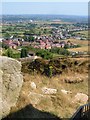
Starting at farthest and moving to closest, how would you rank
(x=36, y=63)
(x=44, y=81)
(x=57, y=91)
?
(x=36, y=63), (x=44, y=81), (x=57, y=91)

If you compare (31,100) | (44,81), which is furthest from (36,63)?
(31,100)

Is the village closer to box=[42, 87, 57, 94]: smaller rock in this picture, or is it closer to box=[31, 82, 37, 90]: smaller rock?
box=[31, 82, 37, 90]: smaller rock

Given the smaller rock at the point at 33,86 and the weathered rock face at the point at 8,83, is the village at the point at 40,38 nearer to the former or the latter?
the smaller rock at the point at 33,86

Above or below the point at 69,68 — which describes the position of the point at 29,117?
below

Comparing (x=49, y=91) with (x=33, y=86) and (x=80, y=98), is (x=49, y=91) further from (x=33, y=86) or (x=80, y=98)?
(x=80, y=98)

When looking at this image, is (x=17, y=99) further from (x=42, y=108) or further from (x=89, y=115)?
(x=89, y=115)

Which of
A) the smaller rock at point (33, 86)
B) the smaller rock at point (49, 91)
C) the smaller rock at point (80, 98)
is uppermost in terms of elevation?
the smaller rock at point (33, 86)

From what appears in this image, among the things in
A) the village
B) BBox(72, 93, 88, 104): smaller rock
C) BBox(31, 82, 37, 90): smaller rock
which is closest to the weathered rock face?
BBox(31, 82, 37, 90): smaller rock

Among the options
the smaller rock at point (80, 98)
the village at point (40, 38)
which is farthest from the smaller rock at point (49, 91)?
the village at point (40, 38)
